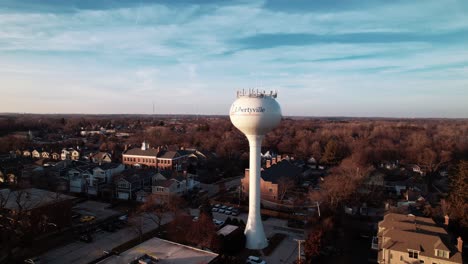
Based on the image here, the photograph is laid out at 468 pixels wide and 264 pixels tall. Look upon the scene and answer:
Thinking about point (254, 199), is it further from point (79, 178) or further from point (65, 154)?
point (65, 154)

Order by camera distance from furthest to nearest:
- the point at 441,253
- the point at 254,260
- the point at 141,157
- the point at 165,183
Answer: the point at 141,157 → the point at 165,183 → the point at 254,260 → the point at 441,253

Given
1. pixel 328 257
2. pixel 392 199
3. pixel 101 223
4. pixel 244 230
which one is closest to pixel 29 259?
pixel 101 223

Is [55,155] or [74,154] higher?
[74,154]

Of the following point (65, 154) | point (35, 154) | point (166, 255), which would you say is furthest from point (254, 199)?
point (35, 154)

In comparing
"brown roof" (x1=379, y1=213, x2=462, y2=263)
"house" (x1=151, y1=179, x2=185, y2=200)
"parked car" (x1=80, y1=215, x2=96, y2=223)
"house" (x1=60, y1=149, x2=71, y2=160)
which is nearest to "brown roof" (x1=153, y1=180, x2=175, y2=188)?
"house" (x1=151, y1=179, x2=185, y2=200)

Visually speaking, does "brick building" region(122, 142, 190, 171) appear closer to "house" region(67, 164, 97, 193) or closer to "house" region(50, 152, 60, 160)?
"house" region(67, 164, 97, 193)
